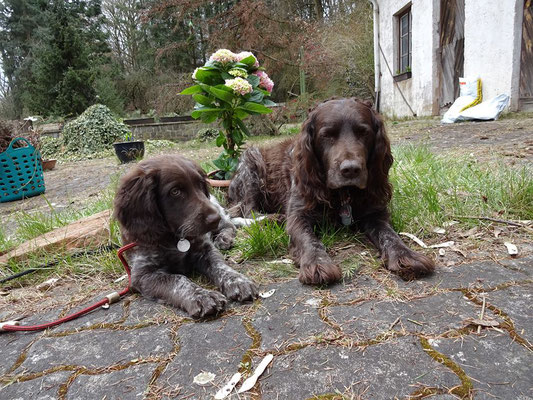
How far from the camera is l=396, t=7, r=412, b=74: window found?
12.2 m

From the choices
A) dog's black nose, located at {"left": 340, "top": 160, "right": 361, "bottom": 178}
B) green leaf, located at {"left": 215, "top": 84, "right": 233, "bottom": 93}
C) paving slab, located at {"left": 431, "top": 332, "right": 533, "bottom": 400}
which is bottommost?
paving slab, located at {"left": 431, "top": 332, "right": 533, "bottom": 400}

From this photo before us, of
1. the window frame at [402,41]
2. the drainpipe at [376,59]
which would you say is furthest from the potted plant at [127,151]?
the drainpipe at [376,59]

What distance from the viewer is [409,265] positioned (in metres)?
2.05

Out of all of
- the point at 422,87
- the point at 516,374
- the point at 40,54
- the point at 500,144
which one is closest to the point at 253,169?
the point at 516,374

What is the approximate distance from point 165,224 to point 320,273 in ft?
3.37

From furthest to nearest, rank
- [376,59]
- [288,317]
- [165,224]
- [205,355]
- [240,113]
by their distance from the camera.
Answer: [376,59] → [240,113] → [165,224] → [288,317] → [205,355]

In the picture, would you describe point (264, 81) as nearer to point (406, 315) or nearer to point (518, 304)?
point (406, 315)

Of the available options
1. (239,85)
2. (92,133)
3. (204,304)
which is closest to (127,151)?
(92,133)

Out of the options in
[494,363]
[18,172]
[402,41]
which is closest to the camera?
[494,363]

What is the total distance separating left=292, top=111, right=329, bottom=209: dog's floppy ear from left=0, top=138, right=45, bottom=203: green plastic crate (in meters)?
4.50

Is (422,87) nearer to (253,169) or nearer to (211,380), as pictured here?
(253,169)

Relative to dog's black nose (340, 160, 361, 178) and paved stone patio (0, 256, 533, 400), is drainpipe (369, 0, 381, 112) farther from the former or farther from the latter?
paved stone patio (0, 256, 533, 400)

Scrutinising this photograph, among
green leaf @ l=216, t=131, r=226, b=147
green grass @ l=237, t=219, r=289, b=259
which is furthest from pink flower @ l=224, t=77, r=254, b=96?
green grass @ l=237, t=219, r=289, b=259

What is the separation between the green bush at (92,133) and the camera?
12.4 m
